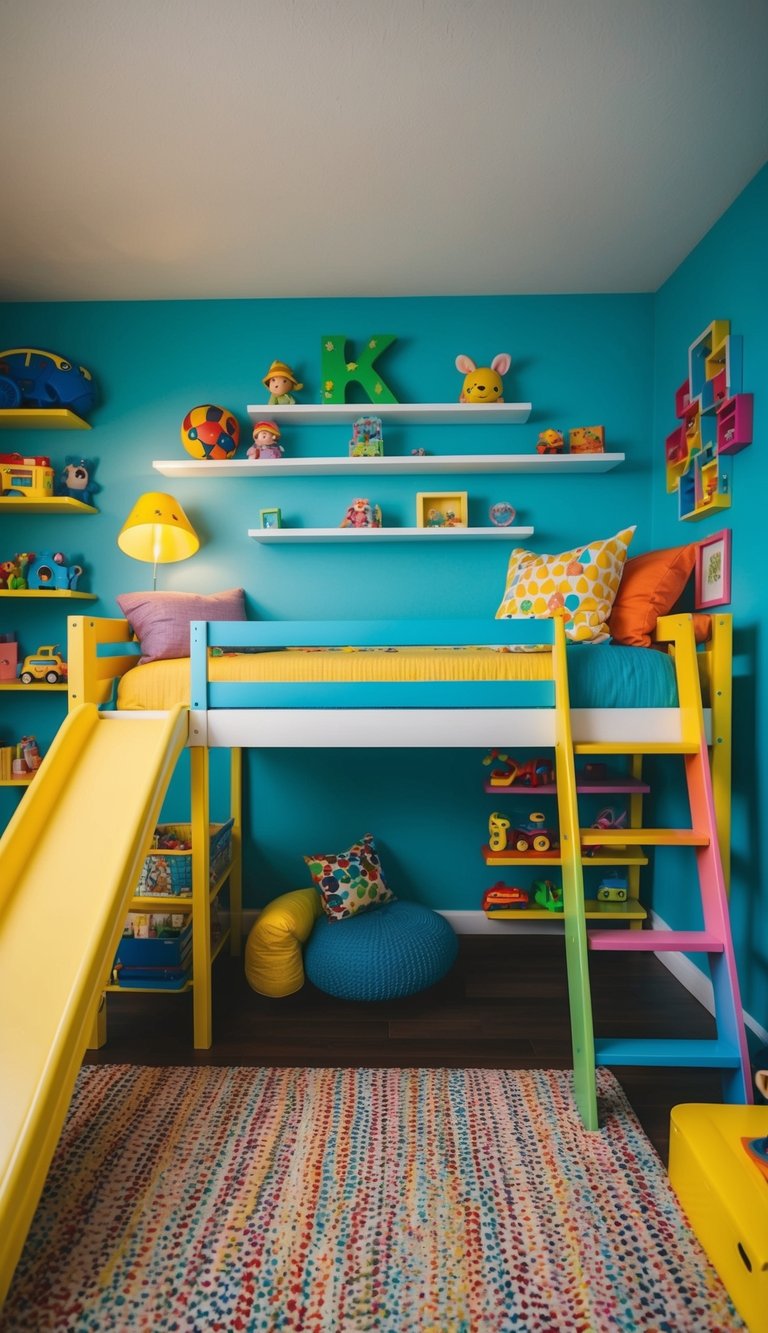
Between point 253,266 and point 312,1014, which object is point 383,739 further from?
Result: point 253,266

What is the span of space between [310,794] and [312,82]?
2.36 metres

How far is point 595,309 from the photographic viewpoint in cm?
286

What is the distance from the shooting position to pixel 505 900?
271cm

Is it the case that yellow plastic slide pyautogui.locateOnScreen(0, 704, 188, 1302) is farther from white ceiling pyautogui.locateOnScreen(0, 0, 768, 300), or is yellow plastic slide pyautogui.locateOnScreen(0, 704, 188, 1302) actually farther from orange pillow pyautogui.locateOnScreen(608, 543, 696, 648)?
white ceiling pyautogui.locateOnScreen(0, 0, 768, 300)

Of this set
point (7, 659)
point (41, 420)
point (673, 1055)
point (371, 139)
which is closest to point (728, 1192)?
point (673, 1055)

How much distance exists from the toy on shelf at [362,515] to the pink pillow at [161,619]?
2.29 ft

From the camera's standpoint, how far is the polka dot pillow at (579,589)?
2182 millimetres

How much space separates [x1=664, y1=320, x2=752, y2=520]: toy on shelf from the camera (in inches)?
82.8

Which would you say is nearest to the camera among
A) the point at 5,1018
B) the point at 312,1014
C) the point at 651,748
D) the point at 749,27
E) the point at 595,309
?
the point at 5,1018

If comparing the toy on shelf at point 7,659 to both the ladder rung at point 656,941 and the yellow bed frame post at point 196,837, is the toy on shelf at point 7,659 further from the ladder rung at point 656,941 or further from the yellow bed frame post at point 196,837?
the ladder rung at point 656,941

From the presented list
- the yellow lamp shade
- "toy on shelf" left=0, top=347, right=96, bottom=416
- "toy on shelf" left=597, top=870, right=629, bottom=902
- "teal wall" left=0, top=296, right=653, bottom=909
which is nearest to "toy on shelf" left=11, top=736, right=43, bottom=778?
"teal wall" left=0, top=296, right=653, bottom=909

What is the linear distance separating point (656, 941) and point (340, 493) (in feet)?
6.75

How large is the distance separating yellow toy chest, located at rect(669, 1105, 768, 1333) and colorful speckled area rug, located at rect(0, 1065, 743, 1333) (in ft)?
0.17

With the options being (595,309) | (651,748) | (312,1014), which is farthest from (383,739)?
(595,309)
